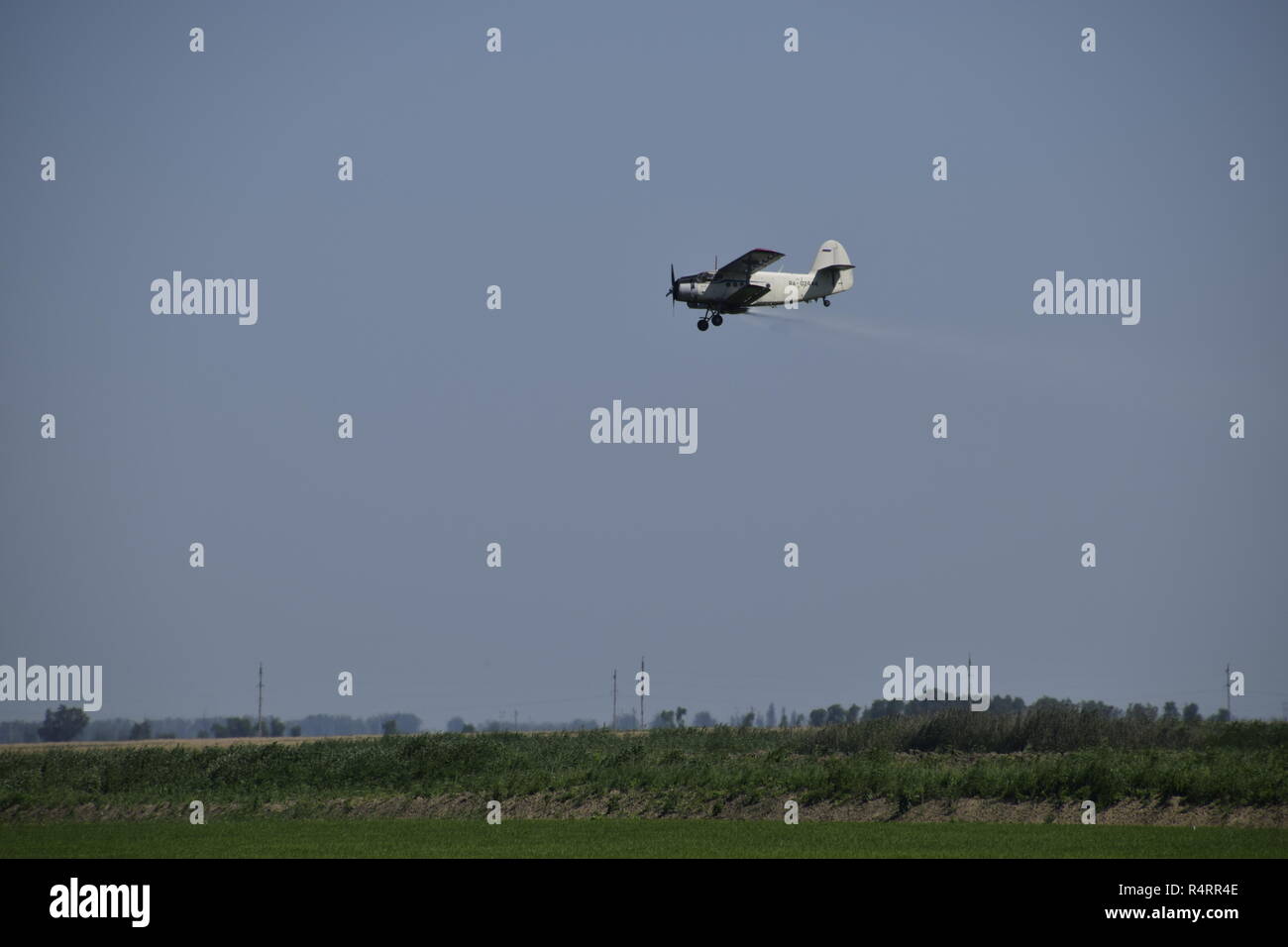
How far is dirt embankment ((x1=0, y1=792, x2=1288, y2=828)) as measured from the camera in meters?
39.2

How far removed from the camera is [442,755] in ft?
172

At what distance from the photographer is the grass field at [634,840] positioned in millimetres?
31766

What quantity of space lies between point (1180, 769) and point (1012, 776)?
15.7ft

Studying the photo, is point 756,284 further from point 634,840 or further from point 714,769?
point 634,840

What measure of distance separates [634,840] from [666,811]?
840 cm

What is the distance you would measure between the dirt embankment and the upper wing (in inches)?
834

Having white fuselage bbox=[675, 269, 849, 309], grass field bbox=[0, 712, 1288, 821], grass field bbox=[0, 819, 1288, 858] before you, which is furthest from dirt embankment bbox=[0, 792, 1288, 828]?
white fuselage bbox=[675, 269, 849, 309]

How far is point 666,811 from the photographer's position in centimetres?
4344

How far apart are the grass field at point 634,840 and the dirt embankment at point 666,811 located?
2174 millimetres

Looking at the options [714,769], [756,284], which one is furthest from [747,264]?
[714,769]

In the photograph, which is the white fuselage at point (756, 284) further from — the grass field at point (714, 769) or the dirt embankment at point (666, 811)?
the dirt embankment at point (666, 811)

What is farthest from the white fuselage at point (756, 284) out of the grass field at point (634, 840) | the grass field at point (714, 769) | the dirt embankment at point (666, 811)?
the grass field at point (634, 840)
